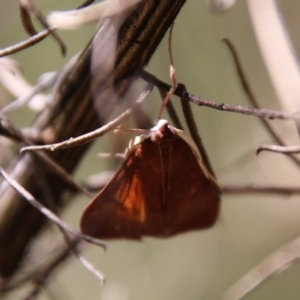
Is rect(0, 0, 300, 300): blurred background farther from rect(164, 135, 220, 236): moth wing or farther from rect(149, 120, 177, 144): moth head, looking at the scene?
rect(149, 120, 177, 144): moth head

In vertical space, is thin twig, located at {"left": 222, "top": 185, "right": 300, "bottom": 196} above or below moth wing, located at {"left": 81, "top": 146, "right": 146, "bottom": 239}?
below

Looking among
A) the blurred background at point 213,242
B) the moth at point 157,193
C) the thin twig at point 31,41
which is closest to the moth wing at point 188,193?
the moth at point 157,193

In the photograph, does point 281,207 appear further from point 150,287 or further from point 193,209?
point 193,209

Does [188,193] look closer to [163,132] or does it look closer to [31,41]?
[163,132]

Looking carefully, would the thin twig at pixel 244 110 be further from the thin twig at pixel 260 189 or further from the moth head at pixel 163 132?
the thin twig at pixel 260 189

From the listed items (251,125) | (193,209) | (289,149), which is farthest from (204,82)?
(289,149)

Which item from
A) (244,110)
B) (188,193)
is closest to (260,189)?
(188,193)

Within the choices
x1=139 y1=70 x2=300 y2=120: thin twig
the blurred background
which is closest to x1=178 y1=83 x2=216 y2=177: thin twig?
x1=139 y1=70 x2=300 y2=120: thin twig
